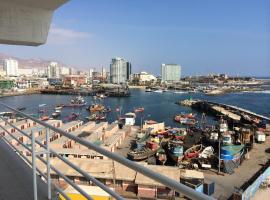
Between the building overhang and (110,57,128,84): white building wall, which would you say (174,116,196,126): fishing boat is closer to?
the building overhang

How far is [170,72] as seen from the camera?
112m

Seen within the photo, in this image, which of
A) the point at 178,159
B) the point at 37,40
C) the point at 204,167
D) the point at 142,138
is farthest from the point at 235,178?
the point at 37,40

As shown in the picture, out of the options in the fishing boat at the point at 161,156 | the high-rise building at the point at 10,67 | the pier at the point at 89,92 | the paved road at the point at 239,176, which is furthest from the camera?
the high-rise building at the point at 10,67

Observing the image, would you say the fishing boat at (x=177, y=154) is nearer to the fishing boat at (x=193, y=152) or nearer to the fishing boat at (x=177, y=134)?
the fishing boat at (x=193, y=152)

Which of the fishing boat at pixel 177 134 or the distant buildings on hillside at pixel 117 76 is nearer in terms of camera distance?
the fishing boat at pixel 177 134

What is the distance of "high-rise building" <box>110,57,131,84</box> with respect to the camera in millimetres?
92456

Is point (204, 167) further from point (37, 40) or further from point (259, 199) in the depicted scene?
point (37, 40)

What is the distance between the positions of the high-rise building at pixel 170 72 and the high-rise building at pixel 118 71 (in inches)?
823

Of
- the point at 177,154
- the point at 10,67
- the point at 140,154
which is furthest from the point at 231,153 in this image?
the point at 10,67

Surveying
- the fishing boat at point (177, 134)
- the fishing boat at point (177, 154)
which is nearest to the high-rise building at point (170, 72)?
the fishing boat at point (177, 134)

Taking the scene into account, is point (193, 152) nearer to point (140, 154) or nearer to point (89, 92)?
point (140, 154)

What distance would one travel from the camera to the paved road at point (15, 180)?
1594mm

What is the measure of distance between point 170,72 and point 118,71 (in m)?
27.5

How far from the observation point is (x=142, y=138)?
54.1 feet
